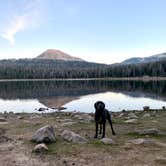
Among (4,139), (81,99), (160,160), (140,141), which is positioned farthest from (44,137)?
(81,99)

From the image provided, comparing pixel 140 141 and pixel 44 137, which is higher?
pixel 44 137

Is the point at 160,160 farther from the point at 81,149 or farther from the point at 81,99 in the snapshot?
the point at 81,99

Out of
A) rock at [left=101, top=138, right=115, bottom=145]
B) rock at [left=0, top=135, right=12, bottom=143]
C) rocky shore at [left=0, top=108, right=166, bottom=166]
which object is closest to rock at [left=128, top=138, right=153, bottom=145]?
rocky shore at [left=0, top=108, right=166, bottom=166]

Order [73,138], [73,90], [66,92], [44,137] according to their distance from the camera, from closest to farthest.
→ [44,137], [73,138], [66,92], [73,90]

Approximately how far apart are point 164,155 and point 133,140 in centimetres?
281

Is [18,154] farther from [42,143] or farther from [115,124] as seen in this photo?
[115,124]

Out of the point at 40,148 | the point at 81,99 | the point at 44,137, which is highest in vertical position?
the point at 44,137

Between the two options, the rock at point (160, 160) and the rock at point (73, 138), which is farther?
the rock at point (73, 138)

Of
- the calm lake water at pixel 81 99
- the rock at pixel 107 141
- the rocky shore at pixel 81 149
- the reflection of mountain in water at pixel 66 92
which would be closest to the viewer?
the rocky shore at pixel 81 149

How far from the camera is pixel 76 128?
1906 cm

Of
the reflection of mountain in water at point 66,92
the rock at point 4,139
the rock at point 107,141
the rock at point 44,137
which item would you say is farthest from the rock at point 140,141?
the reflection of mountain in water at point 66,92

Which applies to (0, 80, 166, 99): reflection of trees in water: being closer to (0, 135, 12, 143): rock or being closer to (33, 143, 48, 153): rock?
(0, 135, 12, 143): rock

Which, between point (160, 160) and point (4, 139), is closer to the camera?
point (160, 160)

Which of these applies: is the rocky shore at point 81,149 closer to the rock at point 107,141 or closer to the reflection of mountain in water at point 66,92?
the rock at point 107,141
